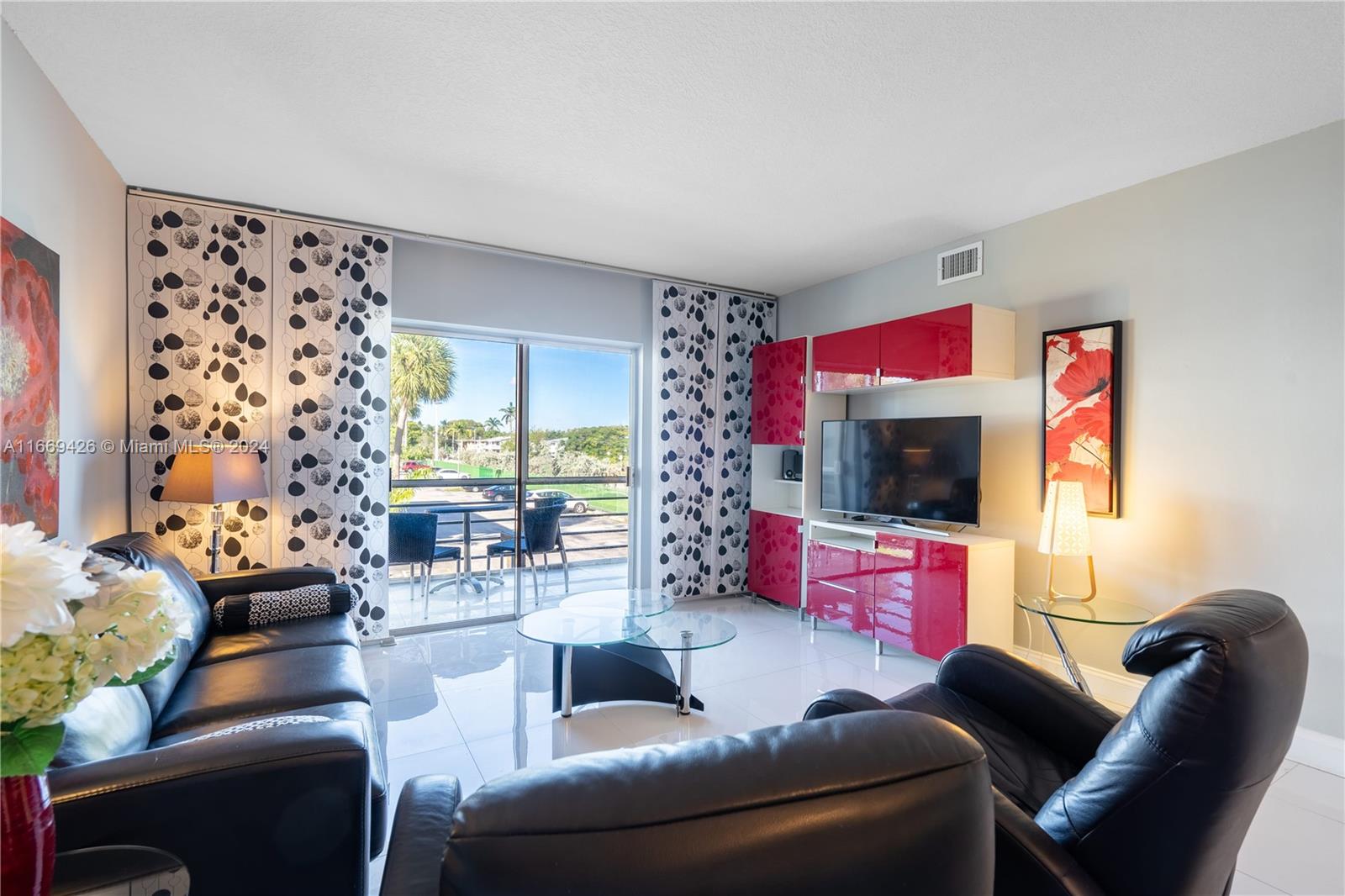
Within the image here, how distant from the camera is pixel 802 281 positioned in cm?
508

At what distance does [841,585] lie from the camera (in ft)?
14.0

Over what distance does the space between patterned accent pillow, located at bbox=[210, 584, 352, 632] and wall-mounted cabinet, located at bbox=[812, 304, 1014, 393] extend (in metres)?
3.34

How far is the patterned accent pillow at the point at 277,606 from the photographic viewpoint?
109 inches

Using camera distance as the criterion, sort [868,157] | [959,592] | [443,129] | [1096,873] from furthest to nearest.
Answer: [959,592] < [868,157] < [443,129] < [1096,873]

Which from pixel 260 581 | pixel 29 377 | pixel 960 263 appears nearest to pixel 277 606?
pixel 260 581

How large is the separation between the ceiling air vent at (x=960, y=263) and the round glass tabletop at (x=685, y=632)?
2.64 meters

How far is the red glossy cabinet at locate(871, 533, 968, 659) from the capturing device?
3482mm

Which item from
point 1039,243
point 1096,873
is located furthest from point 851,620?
point 1096,873

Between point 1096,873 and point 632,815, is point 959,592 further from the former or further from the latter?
point 632,815

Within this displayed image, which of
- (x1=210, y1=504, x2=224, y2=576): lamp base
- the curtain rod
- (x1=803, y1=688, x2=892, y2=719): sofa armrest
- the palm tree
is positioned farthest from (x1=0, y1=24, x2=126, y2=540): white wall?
(x1=803, y1=688, x2=892, y2=719): sofa armrest

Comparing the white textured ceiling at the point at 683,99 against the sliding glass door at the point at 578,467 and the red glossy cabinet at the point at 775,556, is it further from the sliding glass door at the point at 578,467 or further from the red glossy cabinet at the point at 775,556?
the red glossy cabinet at the point at 775,556

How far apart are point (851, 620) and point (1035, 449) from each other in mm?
1550

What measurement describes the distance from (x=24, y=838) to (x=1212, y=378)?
3976 mm

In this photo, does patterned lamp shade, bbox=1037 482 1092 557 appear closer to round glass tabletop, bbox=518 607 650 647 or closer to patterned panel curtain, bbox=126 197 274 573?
round glass tabletop, bbox=518 607 650 647
